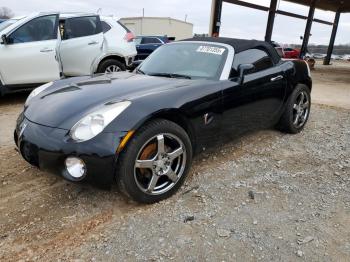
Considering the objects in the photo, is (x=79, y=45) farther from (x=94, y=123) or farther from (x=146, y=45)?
(x=146, y=45)

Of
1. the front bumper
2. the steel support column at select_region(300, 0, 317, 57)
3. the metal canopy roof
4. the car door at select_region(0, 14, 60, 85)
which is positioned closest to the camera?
the front bumper

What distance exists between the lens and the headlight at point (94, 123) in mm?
2523

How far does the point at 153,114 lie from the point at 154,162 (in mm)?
405

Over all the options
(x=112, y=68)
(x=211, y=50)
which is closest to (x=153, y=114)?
(x=211, y=50)

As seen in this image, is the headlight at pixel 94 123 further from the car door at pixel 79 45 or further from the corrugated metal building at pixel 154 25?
the corrugated metal building at pixel 154 25

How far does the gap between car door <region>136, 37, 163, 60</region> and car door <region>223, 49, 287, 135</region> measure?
31.8 ft

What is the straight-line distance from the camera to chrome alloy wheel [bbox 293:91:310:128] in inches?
192

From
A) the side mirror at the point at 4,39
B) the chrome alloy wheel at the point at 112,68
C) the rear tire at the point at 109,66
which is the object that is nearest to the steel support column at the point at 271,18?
the rear tire at the point at 109,66

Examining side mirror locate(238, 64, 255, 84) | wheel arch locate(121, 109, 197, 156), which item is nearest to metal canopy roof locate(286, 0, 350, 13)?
side mirror locate(238, 64, 255, 84)

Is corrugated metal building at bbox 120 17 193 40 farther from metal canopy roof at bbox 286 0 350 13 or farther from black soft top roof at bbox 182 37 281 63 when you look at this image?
black soft top roof at bbox 182 37 281 63

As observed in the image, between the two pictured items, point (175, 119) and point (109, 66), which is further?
point (109, 66)

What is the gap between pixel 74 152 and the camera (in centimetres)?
248

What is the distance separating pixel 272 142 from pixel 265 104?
0.69 metres

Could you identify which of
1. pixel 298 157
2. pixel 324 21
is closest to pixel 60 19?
pixel 298 157
